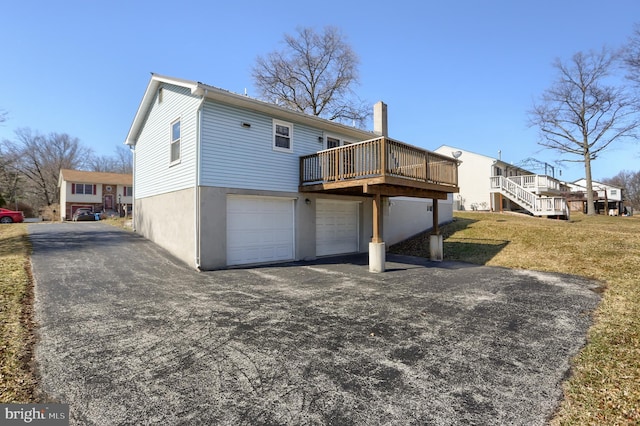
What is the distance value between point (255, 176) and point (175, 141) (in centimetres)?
310

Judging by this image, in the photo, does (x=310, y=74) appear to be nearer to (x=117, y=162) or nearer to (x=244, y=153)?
(x=244, y=153)

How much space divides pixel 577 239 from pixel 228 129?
44.0ft

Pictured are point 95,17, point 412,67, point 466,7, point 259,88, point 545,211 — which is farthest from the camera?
point 259,88

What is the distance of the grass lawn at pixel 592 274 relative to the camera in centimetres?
271

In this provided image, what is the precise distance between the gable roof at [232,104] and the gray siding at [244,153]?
9.9 inches

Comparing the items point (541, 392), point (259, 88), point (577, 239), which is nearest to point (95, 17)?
point (541, 392)

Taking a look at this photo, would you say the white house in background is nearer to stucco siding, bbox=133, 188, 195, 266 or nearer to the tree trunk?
stucco siding, bbox=133, 188, 195, 266

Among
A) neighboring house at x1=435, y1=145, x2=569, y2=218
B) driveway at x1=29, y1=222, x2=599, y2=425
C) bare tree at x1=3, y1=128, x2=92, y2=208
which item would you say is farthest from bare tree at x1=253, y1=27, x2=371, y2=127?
bare tree at x1=3, y1=128, x2=92, y2=208

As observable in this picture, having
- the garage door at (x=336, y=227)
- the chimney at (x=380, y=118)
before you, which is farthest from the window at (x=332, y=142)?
the chimney at (x=380, y=118)

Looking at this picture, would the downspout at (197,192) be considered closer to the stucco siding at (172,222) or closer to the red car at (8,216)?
the stucco siding at (172,222)

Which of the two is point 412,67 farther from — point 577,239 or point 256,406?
point 256,406

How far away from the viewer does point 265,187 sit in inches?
397

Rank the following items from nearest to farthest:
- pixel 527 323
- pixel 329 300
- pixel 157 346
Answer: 1. pixel 157 346
2. pixel 527 323
3. pixel 329 300

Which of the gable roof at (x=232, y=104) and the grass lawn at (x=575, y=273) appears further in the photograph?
the gable roof at (x=232, y=104)
